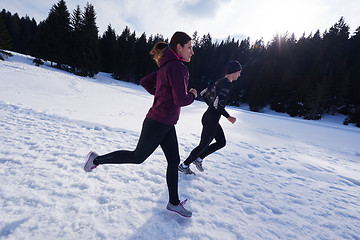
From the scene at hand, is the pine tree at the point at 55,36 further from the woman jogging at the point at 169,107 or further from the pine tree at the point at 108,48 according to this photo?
the woman jogging at the point at 169,107

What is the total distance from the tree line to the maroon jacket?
2973 centimetres

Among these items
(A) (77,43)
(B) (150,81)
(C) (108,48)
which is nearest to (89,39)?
(A) (77,43)

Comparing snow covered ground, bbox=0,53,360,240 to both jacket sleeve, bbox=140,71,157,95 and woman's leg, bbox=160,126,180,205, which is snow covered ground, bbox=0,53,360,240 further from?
jacket sleeve, bbox=140,71,157,95

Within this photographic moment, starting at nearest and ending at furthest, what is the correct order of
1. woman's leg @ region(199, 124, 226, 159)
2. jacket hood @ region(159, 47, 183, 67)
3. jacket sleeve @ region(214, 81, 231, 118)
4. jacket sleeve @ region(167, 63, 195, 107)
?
1. jacket sleeve @ region(167, 63, 195, 107)
2. jacket hood @ region(159, 47, 183, 67)
3. jacket sleeve @ region(214, 81, 231, 118)
4. woman's leg @ region(199, 124, 226, 159)

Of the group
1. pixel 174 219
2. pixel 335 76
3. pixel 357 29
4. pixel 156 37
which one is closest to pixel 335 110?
pixel 335 76

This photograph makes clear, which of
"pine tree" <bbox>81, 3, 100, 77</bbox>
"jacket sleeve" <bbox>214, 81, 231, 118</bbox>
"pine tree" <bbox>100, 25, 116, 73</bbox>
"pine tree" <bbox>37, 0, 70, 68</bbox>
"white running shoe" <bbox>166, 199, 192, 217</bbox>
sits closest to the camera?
"white running shoe" <bbox>166, 199, 192, 217</bbox>

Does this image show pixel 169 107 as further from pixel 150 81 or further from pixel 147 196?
pixel 147 196

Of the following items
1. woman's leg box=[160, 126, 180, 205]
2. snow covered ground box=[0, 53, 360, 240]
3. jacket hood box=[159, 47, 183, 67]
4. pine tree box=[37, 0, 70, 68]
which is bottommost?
snow covered ground box=[0, 53, 360, 240]

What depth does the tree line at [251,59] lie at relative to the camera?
26547mm

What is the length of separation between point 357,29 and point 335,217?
58699mm

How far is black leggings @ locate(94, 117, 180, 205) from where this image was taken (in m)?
1.75

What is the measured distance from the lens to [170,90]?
5.61 feet

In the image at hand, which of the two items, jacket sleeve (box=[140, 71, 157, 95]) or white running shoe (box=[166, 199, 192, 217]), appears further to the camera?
jacket sleeve (box=[140, 71, 157, 95])

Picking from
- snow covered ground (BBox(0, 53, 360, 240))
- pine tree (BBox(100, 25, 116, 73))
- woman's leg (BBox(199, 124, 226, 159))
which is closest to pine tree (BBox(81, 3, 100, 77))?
pine tree (BBox(100, 25, 116, 73))
